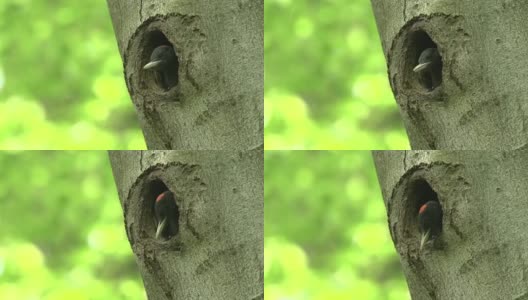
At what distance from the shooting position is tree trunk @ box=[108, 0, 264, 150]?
2096 mm

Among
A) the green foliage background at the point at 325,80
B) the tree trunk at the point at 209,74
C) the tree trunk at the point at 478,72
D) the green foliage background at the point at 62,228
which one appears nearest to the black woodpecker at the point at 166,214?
the tree trunk at the point at 209,74

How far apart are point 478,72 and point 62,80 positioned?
2433mm

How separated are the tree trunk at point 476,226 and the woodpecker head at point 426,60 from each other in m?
0.21

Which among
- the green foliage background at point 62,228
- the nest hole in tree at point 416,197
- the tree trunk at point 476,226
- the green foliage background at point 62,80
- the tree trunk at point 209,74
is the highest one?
the green foliage background at point 62,80

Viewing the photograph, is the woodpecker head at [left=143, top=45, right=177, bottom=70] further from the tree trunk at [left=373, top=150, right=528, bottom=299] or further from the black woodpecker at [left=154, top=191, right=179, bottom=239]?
the tree trunk at [left=373, top=150, right=528, bottom=299]

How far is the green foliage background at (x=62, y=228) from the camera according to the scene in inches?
142

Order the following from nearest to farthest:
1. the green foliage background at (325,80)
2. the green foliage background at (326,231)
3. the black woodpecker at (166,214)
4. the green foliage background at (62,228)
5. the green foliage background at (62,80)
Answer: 1. the black woodpecker at (166,214)
2. the green foliage background at (326,231)
3. the green foliage background at (325,80)
4. the green foliage background at (62,228)
5. the green foliage background at (62,80)

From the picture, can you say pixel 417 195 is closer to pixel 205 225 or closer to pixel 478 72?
pixel 478 72

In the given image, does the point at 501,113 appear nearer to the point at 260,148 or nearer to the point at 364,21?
the point at 260,148

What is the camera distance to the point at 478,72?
80.7 inches

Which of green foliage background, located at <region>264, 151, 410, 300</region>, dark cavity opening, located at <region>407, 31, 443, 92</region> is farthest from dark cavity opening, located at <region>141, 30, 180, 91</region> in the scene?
dark cavity opening, located at <region>407, 31, 443, 92</region>

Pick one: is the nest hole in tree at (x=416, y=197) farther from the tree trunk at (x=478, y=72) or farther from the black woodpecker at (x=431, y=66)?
the black woodpecker at (x=431, y=66)

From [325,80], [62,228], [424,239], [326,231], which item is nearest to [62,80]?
[62,228]

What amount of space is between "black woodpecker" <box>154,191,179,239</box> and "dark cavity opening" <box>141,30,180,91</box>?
0.82 ft
